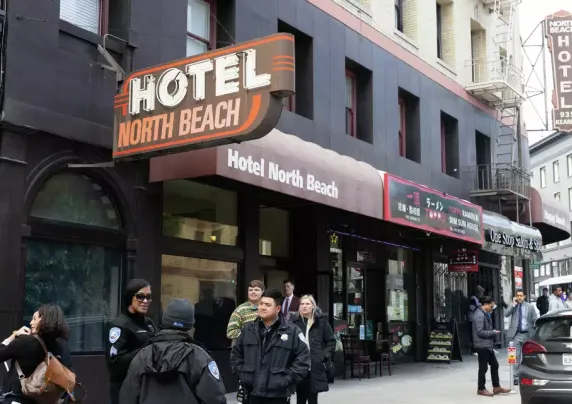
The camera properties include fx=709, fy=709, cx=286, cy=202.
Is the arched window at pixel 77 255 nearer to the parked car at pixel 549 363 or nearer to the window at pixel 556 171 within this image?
the parked car at pixel 549 363

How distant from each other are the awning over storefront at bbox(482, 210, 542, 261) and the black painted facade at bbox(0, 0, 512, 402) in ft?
15.9

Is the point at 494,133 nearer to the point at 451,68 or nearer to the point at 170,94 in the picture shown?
the point at 451,68

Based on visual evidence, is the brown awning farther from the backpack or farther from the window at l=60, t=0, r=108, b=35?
the backpack

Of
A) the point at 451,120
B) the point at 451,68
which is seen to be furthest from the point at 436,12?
the point at 451,120

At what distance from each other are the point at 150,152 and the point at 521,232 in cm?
1422

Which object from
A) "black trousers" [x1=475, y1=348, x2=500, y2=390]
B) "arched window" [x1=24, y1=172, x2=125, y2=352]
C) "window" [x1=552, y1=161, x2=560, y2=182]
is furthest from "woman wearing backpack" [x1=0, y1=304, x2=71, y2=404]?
"window" [x1=552, y1=161, x2=560, y2=182]

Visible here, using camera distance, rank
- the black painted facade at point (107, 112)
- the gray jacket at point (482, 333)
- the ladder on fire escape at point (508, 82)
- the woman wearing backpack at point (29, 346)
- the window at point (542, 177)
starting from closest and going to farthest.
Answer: the woman wearing backpack at point (29, 346), the black painted facade at point (107, 112), the gray jacket at point (482, 333), the ladder on fire escape at point (508, 82), the window at point (542, 177)

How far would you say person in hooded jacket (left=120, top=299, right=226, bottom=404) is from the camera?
4.22m

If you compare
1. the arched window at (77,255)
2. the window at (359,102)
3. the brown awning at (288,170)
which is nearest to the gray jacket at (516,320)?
the brown awning at (288,170)

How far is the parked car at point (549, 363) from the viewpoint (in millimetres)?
9273

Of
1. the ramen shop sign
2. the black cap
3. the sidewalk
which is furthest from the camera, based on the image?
the sidewalk

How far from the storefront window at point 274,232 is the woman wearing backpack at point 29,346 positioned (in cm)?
834

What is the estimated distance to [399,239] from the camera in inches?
725

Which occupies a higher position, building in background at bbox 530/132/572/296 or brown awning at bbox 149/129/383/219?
building in background at bbox 530/132/572/296
